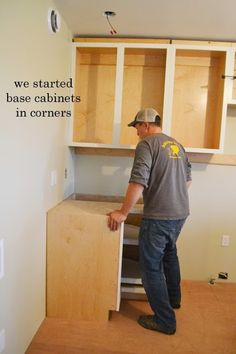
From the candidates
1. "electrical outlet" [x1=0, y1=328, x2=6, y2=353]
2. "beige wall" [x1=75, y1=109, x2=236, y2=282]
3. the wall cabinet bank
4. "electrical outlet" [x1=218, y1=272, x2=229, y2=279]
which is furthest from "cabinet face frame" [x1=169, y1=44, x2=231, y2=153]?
"electrical outlet" [x1=0, y1=328, x2=6, y2=353]

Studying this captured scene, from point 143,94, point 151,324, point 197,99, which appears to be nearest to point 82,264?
point 151,324

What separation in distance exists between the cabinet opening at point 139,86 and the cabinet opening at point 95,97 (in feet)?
0.39

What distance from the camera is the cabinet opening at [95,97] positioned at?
248 centimetres

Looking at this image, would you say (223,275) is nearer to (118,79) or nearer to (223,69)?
(223,69)

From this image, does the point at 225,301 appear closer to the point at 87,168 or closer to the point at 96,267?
the point at 96,267

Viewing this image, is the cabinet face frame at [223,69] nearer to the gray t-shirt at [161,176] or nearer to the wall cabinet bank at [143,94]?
the wall cabinet bank at [143,94]

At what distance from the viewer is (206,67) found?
8.05 ft

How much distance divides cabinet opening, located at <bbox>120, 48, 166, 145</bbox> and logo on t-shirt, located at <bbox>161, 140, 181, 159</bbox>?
2.26 feet

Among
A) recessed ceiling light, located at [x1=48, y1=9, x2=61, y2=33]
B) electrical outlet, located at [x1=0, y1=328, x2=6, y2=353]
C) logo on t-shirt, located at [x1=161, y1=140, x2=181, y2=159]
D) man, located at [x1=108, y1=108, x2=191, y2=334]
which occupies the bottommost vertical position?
electrical outlet, located at [x1=0, y1=328, x2=6, y2=353]

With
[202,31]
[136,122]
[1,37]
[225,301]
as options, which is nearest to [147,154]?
[136,122]

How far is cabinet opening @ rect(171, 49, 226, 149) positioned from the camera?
2.44 metres

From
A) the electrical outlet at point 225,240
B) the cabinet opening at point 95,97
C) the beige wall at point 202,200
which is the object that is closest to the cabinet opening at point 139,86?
the cabinet opening at point 95,97

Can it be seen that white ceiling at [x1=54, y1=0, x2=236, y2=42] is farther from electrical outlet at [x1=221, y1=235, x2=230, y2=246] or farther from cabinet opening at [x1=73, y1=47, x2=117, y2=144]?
electrical outlet at [x1=221, y1=235, x2=230, y2=246]

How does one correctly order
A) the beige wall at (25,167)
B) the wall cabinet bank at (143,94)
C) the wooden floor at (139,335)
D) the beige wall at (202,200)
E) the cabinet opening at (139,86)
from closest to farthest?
the beige wall at (25,167), the wooden floor at (139,335), the wall cabinet bank at (143,94), the cabinet opening at (139,86), the beige wall at (202,200)
